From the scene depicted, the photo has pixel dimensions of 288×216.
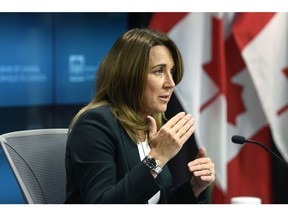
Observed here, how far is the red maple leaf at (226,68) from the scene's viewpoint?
9.27ft

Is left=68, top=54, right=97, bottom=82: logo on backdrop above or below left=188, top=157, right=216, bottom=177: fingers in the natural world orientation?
above

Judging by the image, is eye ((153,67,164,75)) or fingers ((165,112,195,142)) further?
eye ((153,67,164,75))

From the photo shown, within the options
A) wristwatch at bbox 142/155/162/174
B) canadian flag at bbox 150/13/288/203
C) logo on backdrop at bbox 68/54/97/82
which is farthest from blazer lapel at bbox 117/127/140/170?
logo on backdrop at bbox 68/54/97/82

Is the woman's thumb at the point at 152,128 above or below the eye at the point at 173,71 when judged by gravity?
below

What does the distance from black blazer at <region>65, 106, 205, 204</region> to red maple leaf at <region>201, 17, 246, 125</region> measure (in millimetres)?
1402

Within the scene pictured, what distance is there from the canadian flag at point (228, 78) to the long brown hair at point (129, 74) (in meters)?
1.34

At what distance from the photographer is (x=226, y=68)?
2953 mm

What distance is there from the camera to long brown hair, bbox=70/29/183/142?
1.43 metres

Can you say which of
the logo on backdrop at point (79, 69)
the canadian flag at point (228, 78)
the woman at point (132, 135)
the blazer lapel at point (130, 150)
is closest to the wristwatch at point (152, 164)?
the woman at point (132, 135)

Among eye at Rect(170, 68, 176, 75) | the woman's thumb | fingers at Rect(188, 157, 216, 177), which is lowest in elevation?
fingers at Rect(188, 157, 216, 177)

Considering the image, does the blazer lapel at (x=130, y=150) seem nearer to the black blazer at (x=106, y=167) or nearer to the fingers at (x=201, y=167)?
the black blazer at (x=106, y=167)

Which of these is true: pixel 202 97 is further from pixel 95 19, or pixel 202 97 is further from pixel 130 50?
pixel 130 50

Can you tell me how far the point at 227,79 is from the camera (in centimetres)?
296

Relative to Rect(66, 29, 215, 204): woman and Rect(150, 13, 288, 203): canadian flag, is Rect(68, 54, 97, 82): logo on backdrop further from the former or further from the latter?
Rect(66, 29, 215, 204): woman
